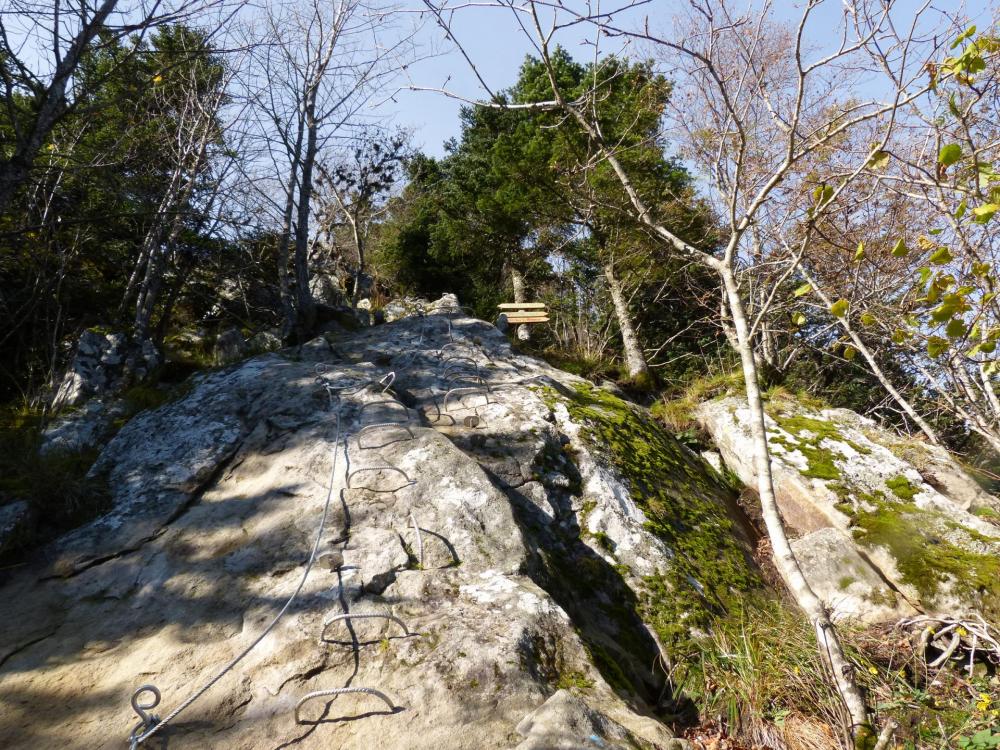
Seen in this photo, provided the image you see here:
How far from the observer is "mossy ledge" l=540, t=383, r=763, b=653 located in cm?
350

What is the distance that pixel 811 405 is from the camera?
24.3 ft

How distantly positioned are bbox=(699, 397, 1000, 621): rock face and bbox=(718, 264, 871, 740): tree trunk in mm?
1462

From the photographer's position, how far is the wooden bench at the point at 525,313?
9.99 meters

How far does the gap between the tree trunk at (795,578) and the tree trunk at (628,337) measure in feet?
22.0

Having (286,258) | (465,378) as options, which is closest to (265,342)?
(286,258)

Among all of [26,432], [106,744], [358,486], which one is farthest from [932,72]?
[26,432]

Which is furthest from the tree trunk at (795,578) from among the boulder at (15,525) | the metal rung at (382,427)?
the boulder at (15,525)

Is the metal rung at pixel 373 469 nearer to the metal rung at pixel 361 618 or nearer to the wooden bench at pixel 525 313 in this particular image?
the metal rung at pixel 361 618

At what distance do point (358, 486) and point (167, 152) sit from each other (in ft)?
21.1

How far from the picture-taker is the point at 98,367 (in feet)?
18.5

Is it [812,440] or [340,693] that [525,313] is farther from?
[340,693]

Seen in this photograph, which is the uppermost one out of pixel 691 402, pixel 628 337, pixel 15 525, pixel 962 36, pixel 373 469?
pixel 962 36

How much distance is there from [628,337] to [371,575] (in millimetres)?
7911

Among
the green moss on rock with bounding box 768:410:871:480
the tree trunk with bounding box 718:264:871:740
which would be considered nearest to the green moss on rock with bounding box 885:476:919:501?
the green moss on rock with bounding box 768:410:871:480
